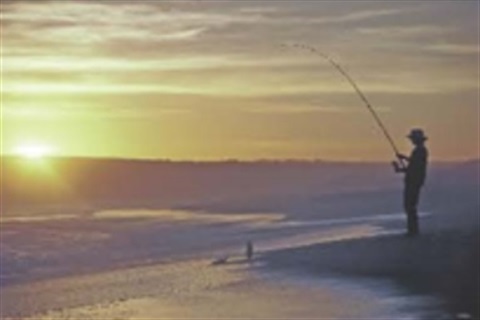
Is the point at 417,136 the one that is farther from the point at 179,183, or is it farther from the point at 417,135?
the point at 179,183

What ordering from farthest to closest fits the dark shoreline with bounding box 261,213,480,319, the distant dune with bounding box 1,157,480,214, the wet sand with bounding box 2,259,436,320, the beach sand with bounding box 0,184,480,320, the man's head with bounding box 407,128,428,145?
the distant dune with bounding box 1,157,480,214 → the man's head with bounding box 407,128,428,145 → the dark shoreline with bounding box 261,213,480,319 → the beach sand with bounding box 0,184,480,320 → the wet sand with bounding box 2,259,436,320

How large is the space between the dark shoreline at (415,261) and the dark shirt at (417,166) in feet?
1.96

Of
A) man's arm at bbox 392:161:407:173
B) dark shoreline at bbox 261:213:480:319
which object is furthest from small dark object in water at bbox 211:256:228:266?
man's arm at bbox 392:161:407:173

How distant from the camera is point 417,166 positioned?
510 inches

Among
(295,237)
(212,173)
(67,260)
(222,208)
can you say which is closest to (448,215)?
(295,237)

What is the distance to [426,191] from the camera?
29953 millimetres

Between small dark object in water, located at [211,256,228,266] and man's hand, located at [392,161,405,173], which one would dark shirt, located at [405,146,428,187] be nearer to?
man's hand, located at [392,161,405,173]

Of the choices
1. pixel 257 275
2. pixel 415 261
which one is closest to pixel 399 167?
pixel 415 261

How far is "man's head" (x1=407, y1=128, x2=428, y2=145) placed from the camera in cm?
1277

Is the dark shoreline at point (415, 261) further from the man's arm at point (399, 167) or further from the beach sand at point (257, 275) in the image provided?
the man's arm at point (399, 167)

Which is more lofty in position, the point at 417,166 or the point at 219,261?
the point at 417,166

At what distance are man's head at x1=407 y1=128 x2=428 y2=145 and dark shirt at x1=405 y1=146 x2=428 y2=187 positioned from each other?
78 mm

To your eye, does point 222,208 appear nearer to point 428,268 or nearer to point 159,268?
point 159,268

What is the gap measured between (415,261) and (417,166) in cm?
101
